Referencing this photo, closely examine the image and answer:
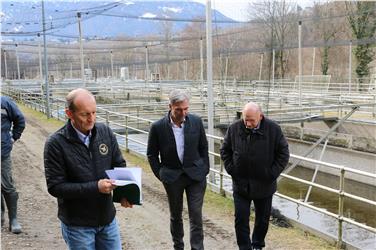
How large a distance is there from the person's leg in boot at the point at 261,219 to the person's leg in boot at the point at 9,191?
2651mm

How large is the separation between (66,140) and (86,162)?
18 centimetres

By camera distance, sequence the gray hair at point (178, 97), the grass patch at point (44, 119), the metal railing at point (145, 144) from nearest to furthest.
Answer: the gray hair at point (178, 97)
the metal railing at point (145, 144)
the grass patch at point (44, 119)

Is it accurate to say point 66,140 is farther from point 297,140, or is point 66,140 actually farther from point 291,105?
point 291,105

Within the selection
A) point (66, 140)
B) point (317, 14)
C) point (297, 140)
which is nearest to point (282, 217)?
point (66, 140)

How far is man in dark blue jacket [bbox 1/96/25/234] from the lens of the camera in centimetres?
505

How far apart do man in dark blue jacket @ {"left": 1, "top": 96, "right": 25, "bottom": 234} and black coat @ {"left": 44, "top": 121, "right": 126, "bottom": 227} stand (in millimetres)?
2407

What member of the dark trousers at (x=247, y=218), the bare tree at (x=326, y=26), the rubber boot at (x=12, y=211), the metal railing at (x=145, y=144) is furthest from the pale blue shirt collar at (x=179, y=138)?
the bare tree at (x=326, y=26)

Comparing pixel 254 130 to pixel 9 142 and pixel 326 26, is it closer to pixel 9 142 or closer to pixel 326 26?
pixel 9 142

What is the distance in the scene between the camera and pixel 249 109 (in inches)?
171

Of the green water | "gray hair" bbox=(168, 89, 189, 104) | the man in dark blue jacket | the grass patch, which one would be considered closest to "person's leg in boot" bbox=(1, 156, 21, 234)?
the man in dark blue jacket

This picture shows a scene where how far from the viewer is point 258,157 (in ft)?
14.5

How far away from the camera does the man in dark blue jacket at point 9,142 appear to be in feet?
16.6

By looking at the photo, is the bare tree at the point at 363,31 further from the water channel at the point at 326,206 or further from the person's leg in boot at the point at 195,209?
the person's leg in boot at the point at 195,209

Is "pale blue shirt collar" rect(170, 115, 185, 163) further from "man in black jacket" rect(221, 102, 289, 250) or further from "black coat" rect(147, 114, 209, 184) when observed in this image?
"man in black jacket" rect(221, 102, 289, 250)
